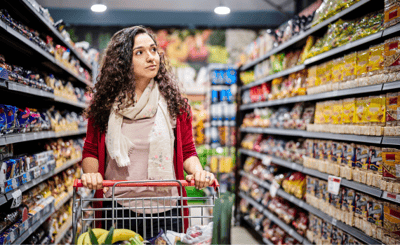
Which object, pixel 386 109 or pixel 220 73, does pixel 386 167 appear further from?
pixel 220 73

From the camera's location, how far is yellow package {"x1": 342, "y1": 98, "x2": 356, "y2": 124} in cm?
229

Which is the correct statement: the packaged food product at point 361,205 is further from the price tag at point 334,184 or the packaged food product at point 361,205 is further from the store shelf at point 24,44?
the store shelf at point 24,44

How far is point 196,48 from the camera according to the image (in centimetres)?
755

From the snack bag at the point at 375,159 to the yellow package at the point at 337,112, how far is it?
411 mm

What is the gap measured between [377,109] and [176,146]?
1.37m

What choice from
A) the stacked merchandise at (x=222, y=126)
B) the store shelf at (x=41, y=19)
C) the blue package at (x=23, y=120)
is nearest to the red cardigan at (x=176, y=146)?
the blue package at (x=23, y=120)

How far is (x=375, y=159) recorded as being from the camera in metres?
2.05

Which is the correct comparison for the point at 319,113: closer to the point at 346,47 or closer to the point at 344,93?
the point at 344,93

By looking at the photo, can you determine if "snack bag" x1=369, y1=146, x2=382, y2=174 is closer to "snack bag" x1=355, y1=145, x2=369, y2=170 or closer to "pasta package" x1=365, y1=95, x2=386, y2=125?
"snack bag" x1=355, y1=145, x2=369, y2=170

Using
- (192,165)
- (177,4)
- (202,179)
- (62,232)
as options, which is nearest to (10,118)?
(192,165)

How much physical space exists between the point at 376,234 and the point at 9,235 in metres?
2.30

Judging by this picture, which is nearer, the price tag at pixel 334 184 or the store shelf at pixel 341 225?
the store shelf at pixel 341 225

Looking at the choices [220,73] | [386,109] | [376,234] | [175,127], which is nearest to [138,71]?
[175,127]

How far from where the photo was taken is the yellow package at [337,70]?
2431 mm
